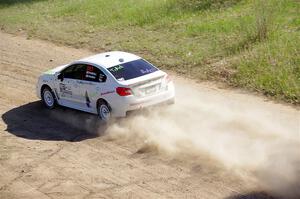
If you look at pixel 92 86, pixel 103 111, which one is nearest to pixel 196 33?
pixel 92 86

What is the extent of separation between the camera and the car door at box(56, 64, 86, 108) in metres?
15.2

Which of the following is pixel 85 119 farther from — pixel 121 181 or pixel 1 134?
pixel 121 181

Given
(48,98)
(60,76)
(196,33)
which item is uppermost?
(60,76)

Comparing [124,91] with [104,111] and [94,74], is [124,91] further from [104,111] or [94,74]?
[94,74]

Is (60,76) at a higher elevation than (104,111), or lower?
higher

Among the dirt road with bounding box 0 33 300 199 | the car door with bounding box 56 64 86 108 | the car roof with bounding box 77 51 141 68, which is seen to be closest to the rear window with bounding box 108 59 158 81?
the car roof with bounding box 77 51 141 68

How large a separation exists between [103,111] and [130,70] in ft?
4.07

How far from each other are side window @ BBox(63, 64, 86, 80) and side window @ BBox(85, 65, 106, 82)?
0.57ft

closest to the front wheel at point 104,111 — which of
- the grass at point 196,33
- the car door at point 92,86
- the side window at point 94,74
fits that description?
the car door at point 92,86

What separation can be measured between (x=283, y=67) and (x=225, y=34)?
4.82m

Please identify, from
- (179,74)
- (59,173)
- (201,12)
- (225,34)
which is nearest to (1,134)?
(59,173)

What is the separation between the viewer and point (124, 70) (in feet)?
47.5

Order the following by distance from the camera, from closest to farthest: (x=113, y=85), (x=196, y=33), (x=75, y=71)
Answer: (x=113, y=85), (x=75, y=71), (x=196, y=33)

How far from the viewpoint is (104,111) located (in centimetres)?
1457
